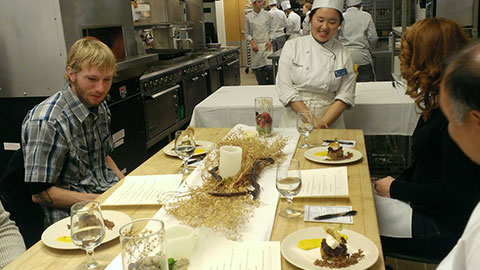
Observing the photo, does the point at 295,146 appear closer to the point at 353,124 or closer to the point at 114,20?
the point at 353,124

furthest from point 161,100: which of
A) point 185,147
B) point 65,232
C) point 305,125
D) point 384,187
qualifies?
point 65,232

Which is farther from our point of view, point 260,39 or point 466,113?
point 260,39

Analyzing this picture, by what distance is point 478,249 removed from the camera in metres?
0.86

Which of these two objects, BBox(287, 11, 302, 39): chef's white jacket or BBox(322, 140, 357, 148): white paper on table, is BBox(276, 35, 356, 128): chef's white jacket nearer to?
BBox(322, 140, 357, 148): white paper on table

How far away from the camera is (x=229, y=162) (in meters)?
1.71

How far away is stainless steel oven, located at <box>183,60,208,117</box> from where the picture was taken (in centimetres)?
560

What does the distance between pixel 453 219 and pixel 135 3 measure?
4.49 m

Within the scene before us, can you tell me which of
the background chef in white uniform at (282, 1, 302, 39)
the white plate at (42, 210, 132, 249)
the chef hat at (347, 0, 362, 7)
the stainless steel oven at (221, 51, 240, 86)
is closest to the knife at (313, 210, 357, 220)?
the white plate at (42, 210, 132, 249)

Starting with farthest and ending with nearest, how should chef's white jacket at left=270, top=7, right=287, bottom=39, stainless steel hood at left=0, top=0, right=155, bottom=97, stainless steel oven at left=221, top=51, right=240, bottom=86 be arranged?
chef's white jacket at left=270, top=7, right=287, bottom=39, stainless steel oven at left=221, top=51, right=240, bottom=86, stainless steel hood at left=0, top=0, right=155, bottom=97

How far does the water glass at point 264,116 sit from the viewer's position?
7.75 ft

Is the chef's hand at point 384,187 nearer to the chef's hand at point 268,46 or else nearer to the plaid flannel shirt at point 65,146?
the plaid flannel shirt at point 65,146

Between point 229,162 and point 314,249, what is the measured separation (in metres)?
0.55

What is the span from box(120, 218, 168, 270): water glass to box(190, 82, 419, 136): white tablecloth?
7.53ft

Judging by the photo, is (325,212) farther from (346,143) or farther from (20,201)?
(20,201)
